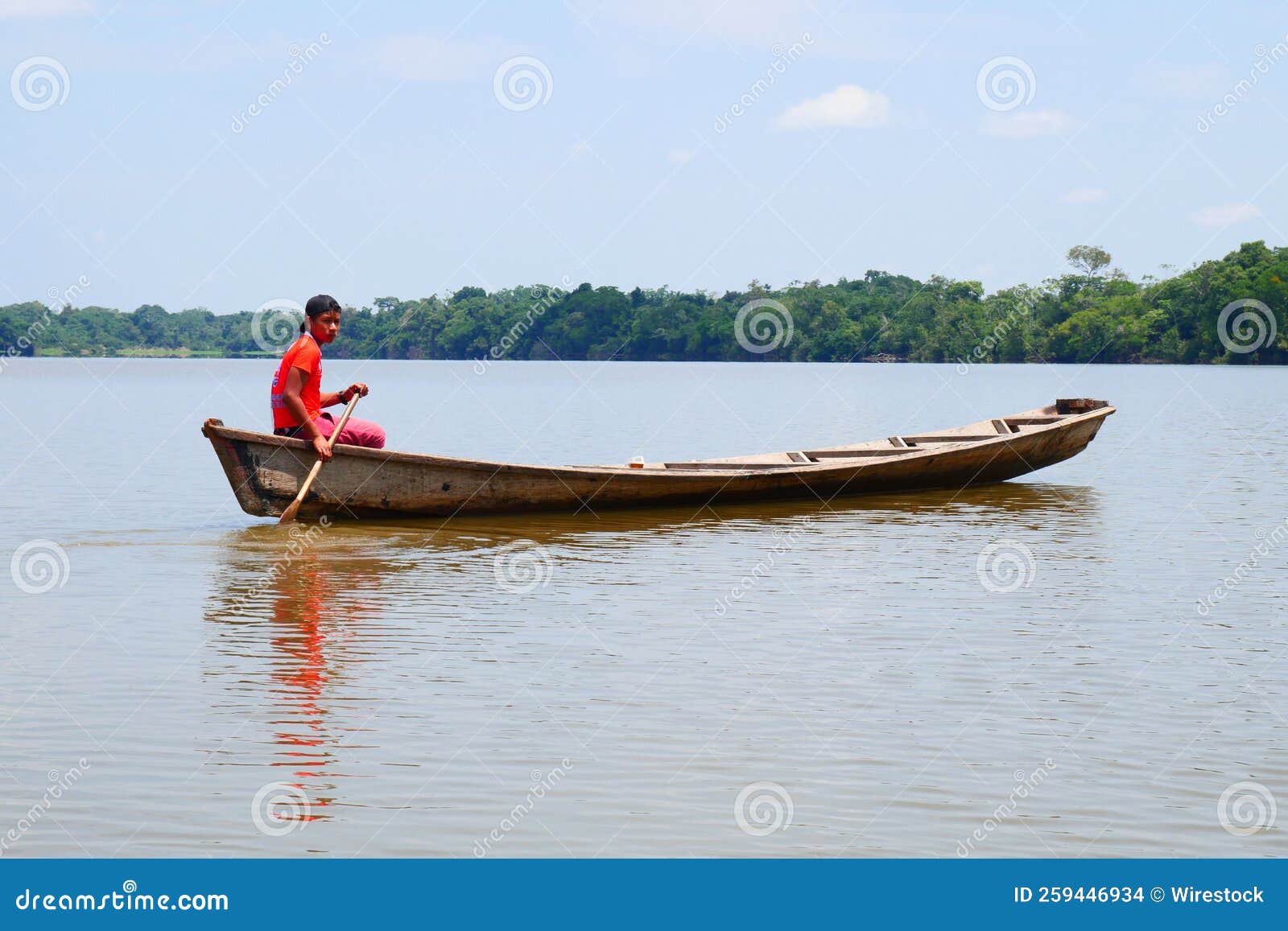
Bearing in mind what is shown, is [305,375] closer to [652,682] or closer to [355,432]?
[355,432]

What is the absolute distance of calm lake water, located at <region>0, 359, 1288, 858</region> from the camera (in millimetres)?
4676

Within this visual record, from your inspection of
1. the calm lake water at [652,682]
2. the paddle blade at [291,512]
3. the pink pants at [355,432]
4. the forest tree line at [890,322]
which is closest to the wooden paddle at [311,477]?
the paddle blade at [291,512]

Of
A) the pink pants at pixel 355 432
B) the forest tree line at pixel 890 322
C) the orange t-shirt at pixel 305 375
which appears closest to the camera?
the orange t-shirt at pixel 305 375

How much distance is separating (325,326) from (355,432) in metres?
0.93

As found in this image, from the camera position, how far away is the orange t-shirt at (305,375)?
10.5 metres

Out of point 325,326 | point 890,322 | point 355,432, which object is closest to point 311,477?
point 355,432

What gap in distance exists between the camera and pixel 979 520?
12711 millimetres

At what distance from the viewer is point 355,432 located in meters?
11.3

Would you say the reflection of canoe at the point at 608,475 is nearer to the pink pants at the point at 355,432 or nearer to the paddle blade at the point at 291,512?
the paddle blade at the point at 291,512

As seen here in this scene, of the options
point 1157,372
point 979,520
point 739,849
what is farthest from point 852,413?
point 1157,372

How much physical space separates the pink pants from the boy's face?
25.2 inches

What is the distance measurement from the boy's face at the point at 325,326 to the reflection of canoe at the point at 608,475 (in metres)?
0.79

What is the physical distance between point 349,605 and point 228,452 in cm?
304

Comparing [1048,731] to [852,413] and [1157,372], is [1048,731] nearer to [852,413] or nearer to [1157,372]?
[852,413]
